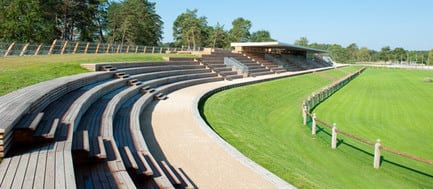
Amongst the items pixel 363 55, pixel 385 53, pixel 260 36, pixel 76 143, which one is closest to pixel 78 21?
pixel 76 143

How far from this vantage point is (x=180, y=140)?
877 centimetres

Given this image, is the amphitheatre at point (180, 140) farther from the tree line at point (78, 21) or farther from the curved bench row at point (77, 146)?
the tree line at point (78, 21)

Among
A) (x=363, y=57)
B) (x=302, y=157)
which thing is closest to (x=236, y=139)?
(x=302, y=157)

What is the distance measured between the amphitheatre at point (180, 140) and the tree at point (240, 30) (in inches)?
3383

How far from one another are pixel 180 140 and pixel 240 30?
10278cm

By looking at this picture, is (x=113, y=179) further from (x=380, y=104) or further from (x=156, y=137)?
(x=380, y=104)

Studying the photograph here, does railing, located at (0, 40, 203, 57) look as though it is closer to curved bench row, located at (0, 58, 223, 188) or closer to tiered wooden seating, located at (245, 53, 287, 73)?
curved bench row, located at (0, 58, 223, 188)

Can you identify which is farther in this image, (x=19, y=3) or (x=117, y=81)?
(x=19, y=3)

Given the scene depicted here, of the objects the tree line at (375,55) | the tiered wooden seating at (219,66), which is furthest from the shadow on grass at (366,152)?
the tree line at (375,55)

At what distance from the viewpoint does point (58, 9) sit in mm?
47281

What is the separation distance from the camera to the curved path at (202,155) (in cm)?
614

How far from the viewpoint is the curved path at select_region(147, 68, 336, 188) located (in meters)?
6.14

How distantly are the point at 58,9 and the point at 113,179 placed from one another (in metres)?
49.1

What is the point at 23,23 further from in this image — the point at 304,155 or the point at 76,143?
the point at 76,143
